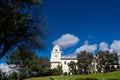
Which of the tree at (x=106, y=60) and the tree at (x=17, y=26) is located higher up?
the tree at (x=106, y=60)

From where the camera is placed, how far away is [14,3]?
16531 millimetres

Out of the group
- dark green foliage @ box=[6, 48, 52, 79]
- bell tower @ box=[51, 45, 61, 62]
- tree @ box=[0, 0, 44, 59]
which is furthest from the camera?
bell tower @ box=[51, 45, 61, 62]

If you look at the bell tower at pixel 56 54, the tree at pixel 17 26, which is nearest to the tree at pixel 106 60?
the bell tower at pixel 56 54

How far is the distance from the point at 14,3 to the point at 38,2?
1910mm

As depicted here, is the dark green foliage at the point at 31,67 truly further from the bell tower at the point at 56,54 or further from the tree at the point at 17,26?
the tree at the point at 17,26

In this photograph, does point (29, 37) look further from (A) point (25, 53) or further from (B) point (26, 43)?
(A) point (25, 53)

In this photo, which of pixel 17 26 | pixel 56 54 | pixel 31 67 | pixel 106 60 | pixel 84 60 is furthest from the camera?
pixel 56 54

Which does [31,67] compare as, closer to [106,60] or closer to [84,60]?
[84,60]

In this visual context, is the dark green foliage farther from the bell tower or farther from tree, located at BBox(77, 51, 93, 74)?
the bell tower

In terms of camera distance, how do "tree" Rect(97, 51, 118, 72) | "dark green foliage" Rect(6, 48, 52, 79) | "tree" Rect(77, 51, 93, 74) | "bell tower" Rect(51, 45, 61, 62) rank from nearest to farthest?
1. "dark green foliage" Rect(6, 48, 52, 79)
2. "tree" Rect(97, 51, 118, 72)
3. "tree" Rect(77, 51, 93, 74)
4. "bell tower" Rect(51, 45, 61, 62)

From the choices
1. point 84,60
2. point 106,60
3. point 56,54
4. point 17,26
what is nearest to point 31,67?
point 84,60

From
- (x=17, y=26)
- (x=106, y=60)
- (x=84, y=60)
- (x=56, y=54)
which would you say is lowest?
(x=17, y=26)

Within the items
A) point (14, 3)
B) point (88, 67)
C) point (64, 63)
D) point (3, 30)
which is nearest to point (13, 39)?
point (3, 30)

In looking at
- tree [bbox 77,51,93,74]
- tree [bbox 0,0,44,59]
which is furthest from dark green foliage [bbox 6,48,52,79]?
tree [bbox 0,0,44,59]
